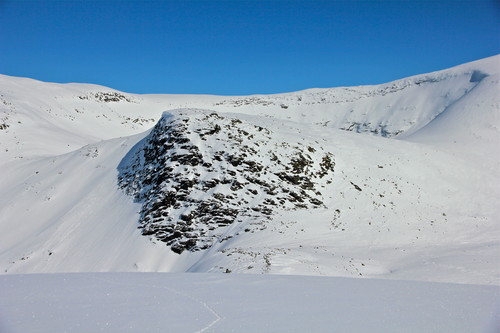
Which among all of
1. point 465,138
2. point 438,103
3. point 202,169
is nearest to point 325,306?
point 202,169

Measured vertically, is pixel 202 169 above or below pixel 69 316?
above

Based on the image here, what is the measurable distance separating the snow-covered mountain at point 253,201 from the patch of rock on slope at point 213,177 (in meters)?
0.09

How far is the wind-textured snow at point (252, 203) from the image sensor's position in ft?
47.4

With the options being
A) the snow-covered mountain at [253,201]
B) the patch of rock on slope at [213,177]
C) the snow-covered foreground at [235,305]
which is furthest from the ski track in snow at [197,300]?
the patch of rock on slope at [213,177]

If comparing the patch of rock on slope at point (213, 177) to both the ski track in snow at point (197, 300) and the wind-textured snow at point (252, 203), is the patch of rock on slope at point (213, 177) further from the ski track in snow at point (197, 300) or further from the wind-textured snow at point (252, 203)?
the ski track in snow at point (197, 300)

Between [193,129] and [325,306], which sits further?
[193,129]

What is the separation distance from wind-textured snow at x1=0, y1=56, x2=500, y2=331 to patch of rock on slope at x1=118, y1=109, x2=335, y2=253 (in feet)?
0.31

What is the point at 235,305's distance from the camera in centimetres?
534

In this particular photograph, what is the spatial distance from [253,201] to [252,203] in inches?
7.9

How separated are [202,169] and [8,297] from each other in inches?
679

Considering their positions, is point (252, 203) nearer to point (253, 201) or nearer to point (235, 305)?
point (253, 201)

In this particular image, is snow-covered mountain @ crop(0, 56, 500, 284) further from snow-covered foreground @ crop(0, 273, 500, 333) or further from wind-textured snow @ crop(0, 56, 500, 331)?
snow-covered foreground @ crop(0, 273, 500, 333)

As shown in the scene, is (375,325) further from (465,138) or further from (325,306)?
(465,138)

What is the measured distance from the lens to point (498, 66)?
5438cm
